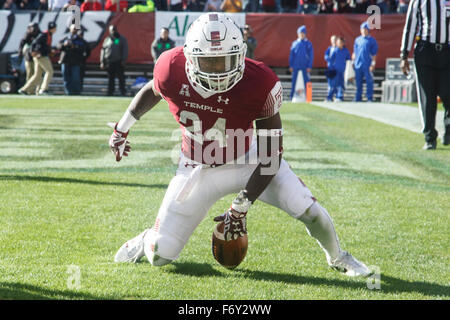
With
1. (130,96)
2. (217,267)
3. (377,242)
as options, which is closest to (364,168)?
(377,242)

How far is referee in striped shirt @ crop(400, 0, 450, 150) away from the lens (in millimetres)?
7723

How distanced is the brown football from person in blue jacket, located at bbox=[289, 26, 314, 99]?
13.9m

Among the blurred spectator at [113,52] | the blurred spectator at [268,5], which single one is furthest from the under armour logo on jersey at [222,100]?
the blurred spectator at [268,5]

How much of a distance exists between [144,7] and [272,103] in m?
16.1

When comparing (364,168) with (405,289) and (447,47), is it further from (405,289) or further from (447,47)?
(405,289)

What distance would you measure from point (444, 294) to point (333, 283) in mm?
525

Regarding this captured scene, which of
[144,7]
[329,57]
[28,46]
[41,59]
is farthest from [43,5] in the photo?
[329,57]

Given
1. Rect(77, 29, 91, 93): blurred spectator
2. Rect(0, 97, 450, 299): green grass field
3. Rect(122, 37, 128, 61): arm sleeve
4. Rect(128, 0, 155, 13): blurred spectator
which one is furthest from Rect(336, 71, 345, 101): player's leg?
Rect(0, 97, 450, 299): green grass field

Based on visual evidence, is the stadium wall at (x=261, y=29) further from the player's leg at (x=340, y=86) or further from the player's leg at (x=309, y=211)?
the player's leg at (x=309, y=211)

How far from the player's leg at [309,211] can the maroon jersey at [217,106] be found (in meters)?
0.31

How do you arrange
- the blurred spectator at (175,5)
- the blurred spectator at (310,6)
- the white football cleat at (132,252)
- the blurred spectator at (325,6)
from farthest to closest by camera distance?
the blurred spectator at (310,6) → the blurred spectator at (175,5) → the blurred spectator at (325,6) → the white football cleat at (132,252)

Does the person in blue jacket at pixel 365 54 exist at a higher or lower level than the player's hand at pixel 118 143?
lower

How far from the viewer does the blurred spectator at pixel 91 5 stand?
62.1ft

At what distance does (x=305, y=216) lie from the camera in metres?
3.53
